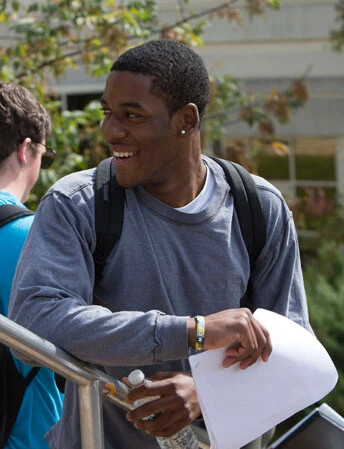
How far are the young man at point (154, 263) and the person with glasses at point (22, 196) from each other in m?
0.23

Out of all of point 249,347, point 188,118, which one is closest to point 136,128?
point 188,118

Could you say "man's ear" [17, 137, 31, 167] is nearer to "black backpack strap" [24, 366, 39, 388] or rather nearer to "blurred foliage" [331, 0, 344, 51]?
"black backpack strap" [24, 366, 39, 388]

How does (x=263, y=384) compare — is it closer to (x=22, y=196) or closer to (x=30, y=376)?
(x=30, y=376)

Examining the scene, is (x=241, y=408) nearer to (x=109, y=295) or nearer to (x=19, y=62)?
(x=109, y=295)

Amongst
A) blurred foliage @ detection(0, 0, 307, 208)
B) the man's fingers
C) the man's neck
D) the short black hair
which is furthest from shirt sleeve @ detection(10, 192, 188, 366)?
blurred foliage @ detection(0, 0, 307, 208)

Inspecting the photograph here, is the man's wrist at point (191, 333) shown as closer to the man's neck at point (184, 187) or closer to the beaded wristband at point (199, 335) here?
the beaded wristband at point (199, 335)

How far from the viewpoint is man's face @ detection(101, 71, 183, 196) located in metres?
2.17

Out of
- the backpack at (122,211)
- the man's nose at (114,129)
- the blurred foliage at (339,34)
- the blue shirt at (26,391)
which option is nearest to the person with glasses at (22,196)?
the blue shirt at (26,391)

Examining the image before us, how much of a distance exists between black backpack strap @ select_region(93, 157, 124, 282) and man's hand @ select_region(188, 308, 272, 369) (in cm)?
31

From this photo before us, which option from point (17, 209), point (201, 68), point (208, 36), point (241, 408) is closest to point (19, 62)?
point (17, 209)

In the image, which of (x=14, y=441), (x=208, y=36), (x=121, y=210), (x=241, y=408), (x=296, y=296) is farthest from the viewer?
(x=208, y=36)

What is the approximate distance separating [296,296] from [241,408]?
44 centimetres

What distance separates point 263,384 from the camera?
2086 millimetres

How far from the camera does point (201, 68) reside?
2.30 m
